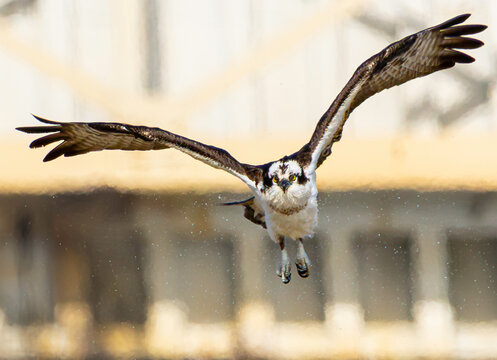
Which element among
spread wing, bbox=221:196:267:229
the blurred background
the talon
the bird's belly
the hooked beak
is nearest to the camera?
the hooked beak

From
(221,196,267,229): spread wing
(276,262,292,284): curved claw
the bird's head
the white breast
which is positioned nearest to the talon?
(276,262,292,284): curved claw

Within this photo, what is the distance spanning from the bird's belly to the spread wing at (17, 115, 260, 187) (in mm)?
407

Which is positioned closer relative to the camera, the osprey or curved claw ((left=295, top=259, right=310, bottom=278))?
the osprey

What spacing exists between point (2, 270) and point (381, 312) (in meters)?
5.50

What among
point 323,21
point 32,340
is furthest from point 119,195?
point 323,21

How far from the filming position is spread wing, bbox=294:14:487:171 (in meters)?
10.3

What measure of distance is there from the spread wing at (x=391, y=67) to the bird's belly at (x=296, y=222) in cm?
42

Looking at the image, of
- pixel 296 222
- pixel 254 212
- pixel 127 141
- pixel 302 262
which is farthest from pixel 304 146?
pixel 127 141

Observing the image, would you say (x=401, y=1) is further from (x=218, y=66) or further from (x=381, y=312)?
(x=381, y=312)

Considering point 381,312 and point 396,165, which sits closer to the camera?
point 396,165

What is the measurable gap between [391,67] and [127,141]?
2536mm

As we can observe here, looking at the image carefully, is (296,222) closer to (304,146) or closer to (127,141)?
(304,146)

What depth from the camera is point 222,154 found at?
10445 millimetres

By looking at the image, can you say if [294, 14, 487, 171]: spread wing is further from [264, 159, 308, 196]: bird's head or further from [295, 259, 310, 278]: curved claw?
[295, 259, 310, 278]: curved claw
